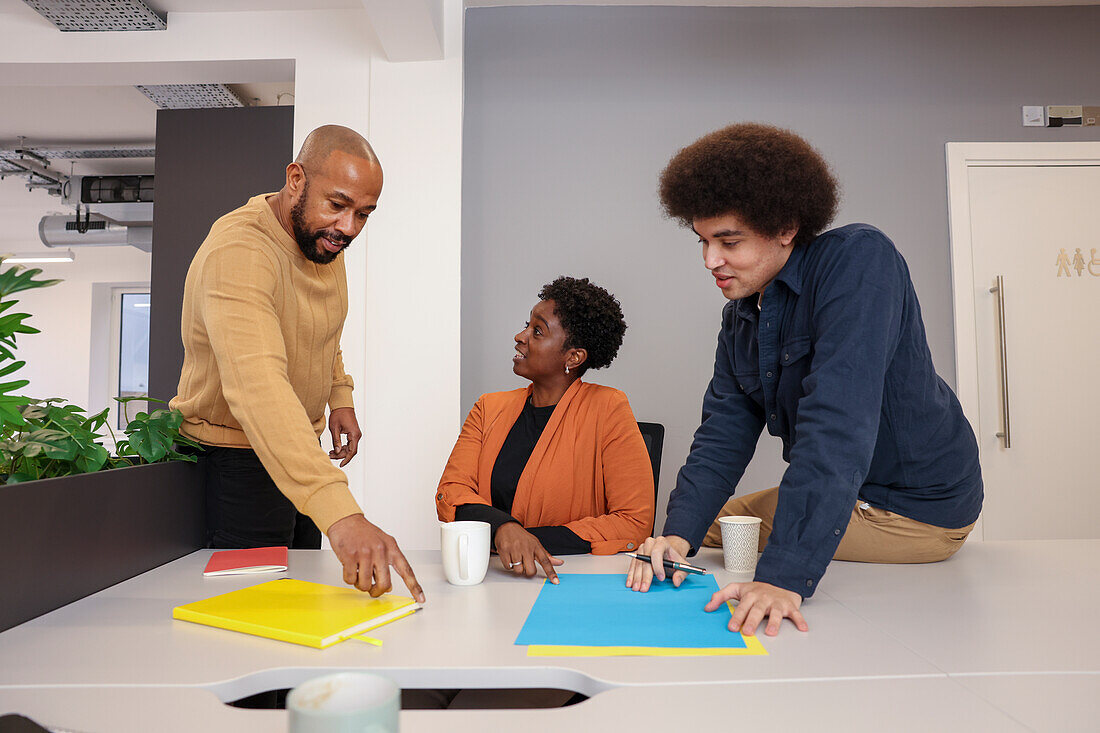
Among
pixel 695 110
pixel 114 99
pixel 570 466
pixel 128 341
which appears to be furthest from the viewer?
pixel 128 341

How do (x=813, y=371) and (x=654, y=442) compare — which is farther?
(x=654, y=442)

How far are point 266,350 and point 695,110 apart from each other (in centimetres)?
265

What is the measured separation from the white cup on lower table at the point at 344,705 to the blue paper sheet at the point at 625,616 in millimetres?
470

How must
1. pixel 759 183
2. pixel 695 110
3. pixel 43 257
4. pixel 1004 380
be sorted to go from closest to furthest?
pixel 759 183, pixel 1004 380, pixel 695 110, pixel 43 257

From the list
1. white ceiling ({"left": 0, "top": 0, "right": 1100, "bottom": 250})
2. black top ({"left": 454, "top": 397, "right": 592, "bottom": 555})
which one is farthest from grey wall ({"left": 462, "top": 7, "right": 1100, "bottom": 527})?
black top ({"left": 454, "top": 397, "right": 592, "bottom": 555})

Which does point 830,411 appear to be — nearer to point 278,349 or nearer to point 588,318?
point 278,349

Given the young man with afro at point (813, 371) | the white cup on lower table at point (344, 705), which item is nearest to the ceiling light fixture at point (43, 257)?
the young man with afro at point (813, 371)

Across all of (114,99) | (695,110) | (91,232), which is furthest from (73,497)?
(91,232)

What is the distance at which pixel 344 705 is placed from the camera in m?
0.35

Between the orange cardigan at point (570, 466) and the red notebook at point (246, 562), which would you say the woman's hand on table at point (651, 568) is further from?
the red notebook at point (246, 562)

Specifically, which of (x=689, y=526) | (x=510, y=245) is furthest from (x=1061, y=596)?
(x=510, y=245)

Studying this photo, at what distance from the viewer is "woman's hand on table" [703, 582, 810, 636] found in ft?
2.85

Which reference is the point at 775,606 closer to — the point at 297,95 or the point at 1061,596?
the point at 1061,596

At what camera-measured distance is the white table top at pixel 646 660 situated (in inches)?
25.8
